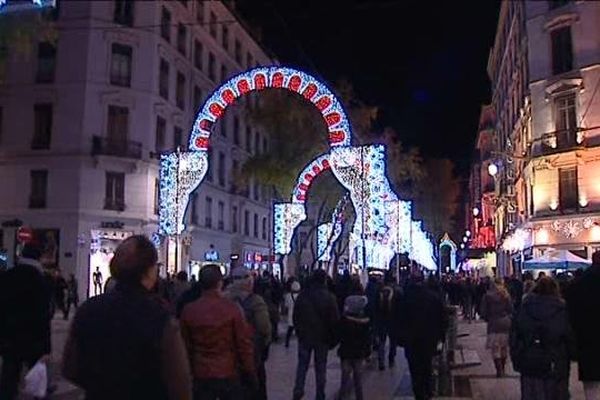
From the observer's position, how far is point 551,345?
23.2 ft

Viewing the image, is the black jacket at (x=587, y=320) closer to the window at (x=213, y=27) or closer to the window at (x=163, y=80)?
the window at (x=163, y=80)

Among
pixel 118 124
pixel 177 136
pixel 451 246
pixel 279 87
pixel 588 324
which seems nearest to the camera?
pixel 588 324

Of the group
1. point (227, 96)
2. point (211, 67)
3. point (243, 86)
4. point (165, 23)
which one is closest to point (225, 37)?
Result: point (211, 67)

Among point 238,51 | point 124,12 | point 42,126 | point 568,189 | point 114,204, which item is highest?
point 238,51

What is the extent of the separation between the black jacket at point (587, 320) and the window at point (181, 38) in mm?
37683

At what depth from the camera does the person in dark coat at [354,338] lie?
9.66 metres

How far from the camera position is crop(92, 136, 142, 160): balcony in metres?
36.4

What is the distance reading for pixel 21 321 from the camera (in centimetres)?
727

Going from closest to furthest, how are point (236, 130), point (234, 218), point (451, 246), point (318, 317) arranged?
point (318, 317)
point (234, 218)
point (236, 130)
point (451, 246)

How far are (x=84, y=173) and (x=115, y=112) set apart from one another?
3.59m

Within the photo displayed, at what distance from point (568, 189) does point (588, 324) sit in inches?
1169

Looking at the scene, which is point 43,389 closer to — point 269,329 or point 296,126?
point 269,329

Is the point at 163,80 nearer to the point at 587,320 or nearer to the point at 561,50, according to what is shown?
the point at 561,50

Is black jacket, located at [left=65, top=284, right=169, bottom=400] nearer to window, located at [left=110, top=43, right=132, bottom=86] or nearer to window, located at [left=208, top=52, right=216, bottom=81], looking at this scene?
window, located at [left=110, top=43, right=132, bottom=86]
